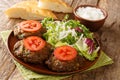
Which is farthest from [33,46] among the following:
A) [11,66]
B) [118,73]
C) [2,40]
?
[118,73]

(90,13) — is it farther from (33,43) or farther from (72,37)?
(33,43)

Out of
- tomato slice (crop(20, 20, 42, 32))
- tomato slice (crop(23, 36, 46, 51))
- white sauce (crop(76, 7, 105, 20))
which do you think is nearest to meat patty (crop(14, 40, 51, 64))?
tomato slice (crop(23, 36, 46, 51))

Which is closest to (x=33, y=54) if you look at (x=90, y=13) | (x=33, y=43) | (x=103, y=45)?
(x=33, y=43)

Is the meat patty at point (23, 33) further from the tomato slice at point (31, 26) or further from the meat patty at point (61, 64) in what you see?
the meat patty at point (61, 64)

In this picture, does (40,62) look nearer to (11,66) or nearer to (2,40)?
(11,66)

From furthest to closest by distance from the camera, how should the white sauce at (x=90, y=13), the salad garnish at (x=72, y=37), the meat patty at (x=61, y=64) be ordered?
the white sauce at (x=90, y=13)
the salad garnish at (x=72, y=37)
the meat patty at (x=61, y=64)

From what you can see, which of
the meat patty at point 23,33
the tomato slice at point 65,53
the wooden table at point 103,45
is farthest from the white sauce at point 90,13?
the tomato slice at point 65,53
